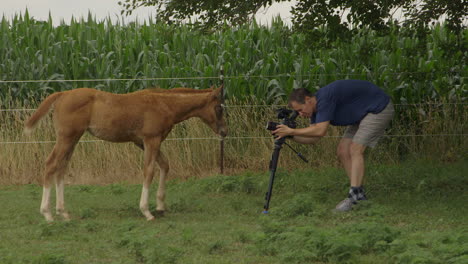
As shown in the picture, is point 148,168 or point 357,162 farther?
point 357,162

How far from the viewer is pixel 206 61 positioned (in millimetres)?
17438

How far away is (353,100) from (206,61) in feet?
25.5

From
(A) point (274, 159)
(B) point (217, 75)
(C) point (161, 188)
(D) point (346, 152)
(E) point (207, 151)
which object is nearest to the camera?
(A) point (274, 159)

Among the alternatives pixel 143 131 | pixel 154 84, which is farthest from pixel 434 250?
pixel 154 84

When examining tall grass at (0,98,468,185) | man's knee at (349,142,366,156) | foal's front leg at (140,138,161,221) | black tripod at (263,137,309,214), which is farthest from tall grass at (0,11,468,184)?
foal's front leg at (140,138,161,221)

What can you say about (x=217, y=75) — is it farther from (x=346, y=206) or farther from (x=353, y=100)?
(x=346, y=206)

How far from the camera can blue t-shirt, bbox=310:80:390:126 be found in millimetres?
9977

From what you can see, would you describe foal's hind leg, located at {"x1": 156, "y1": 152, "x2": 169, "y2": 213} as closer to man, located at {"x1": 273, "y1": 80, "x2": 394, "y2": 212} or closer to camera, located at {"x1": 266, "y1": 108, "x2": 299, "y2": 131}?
camera, located at {"x1": 266, "y1": 108, "x2": 299, "y2": 131}

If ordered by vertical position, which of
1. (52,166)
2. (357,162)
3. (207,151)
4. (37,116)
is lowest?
(207,151)

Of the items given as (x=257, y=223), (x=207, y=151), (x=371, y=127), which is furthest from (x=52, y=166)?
(x=207, y=151)

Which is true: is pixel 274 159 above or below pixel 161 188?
above

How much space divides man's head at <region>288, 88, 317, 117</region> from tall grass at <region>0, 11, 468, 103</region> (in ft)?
17.1

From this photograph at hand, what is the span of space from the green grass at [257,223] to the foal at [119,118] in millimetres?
654

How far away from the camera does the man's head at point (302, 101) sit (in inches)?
384
